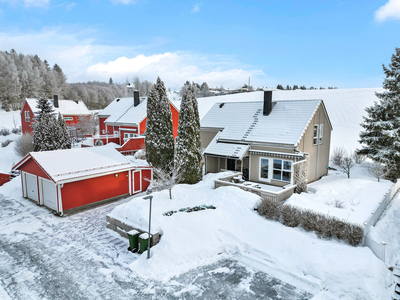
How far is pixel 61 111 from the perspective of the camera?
152 feet

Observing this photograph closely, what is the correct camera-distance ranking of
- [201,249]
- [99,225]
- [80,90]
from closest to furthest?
[201,249]
[99,225]
[80,90]

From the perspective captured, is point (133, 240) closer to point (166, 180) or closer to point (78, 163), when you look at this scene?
point (166, 180)

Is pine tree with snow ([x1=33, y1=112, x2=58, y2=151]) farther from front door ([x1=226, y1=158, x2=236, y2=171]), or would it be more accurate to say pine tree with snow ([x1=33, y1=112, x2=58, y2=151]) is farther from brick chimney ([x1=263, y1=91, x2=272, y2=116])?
brick chimney ([x1=263, y1=91, x2=272, y2=116])

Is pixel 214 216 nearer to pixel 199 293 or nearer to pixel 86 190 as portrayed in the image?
pixel 199 293

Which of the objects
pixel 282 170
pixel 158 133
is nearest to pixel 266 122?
pixel 282 170

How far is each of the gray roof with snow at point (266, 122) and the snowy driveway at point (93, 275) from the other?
11392mm

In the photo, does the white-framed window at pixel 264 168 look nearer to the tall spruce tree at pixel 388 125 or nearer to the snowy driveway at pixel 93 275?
the snowy driveway at pixel 93 275

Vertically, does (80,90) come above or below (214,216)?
above

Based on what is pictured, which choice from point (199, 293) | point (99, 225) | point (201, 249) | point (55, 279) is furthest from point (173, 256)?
point (99, 225)

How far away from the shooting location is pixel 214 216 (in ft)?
41.9

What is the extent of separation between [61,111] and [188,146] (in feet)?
122

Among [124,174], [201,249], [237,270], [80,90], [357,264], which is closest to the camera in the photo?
[357,264]

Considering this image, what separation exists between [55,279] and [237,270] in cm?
705

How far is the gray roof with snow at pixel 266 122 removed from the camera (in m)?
19.2
